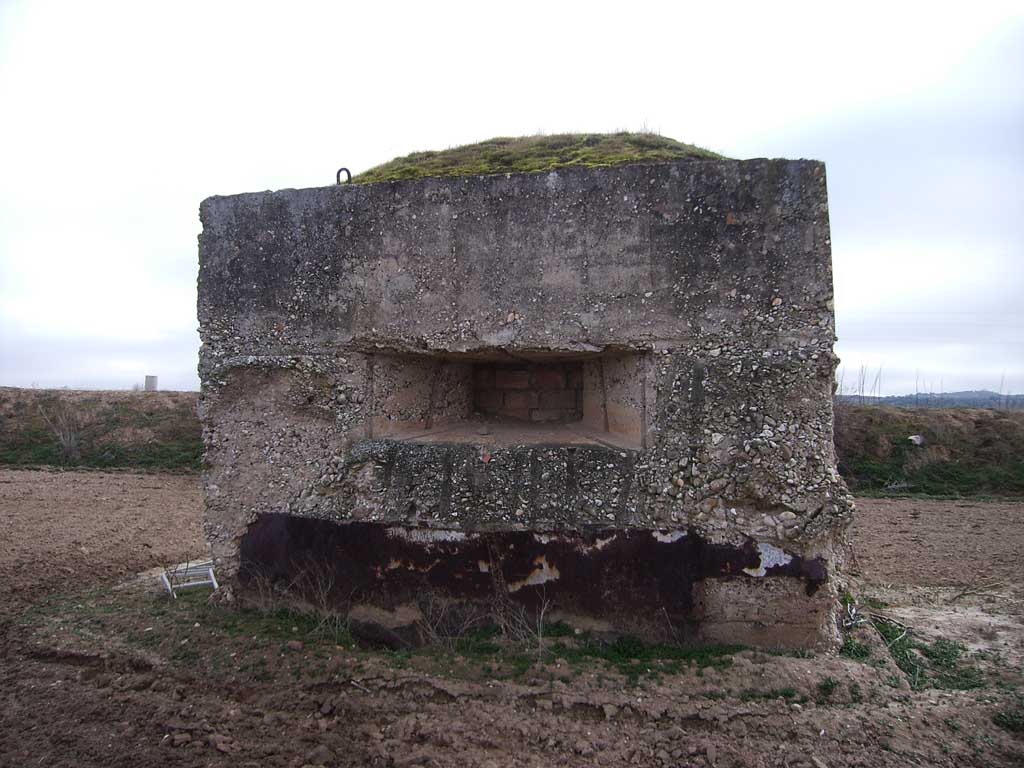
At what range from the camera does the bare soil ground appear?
2756 mm

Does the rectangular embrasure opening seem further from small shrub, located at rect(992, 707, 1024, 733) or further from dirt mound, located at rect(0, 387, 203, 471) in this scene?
dirt mound, located at rect(0, 387, 203, 471)

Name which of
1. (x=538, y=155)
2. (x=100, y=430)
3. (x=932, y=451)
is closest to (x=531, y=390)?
(x=538, y=155)

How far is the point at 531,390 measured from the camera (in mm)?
4863

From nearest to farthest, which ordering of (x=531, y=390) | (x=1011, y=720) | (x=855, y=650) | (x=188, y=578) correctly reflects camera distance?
(x=1011, y=720), (x=855, y=650), (x=531, y=390), (x=188, y=578)

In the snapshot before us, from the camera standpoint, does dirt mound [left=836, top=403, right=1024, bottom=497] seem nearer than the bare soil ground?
No

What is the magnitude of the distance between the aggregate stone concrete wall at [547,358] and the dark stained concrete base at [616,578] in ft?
0.04

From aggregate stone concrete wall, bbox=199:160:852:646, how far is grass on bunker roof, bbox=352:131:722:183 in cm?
61

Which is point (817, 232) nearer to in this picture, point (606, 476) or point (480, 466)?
point (606, 476)

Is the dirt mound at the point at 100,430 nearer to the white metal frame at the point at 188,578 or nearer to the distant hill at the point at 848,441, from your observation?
the distant hill at the point at 848,441

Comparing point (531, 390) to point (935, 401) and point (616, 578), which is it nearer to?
point (616, 578)

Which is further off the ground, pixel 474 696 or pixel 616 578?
pixel 616 578

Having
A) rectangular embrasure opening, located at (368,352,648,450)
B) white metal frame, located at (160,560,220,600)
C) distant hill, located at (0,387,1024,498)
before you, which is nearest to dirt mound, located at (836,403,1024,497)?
distant hill, located at (0,387,1024,498)

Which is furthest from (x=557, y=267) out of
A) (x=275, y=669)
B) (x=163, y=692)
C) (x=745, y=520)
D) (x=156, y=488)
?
(x=156, y=488)

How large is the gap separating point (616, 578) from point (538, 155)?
9.40 ft
